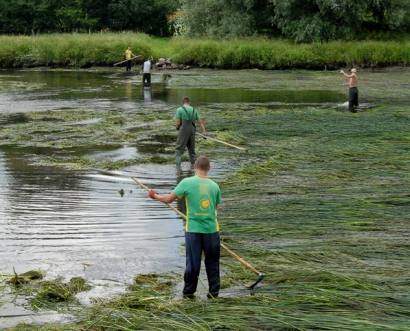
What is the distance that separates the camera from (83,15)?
62875 millimetres

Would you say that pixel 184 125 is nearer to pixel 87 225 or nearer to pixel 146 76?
pixel 87 225

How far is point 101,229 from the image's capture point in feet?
36.5

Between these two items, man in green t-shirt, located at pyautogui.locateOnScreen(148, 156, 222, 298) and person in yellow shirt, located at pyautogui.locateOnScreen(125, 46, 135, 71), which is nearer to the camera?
man in green t-shirt, located at pyautogui.locateOnScreen(148, 156, 222, 298)

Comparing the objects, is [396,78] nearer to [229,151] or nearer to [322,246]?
[229,151]

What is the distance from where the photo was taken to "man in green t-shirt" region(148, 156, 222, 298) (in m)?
7.91

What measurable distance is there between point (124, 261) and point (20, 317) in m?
2.17

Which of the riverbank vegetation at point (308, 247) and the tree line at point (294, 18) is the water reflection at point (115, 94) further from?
the riverbank vegetation at point (308, 247)

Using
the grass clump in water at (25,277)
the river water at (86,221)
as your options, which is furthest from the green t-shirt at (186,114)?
the grass clump in water at (25,277)

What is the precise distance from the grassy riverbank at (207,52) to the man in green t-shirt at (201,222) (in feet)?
124

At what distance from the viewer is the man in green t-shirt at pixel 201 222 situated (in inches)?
311

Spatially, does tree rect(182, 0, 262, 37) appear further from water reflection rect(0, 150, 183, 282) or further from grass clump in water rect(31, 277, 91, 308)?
grass clump in water rect(31, 277, 91, 308)

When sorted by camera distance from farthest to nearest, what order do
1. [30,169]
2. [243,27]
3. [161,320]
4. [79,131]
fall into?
[243,27], [79,131], [30,169], [161,320]

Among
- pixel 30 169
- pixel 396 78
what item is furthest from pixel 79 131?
pixel 396 78

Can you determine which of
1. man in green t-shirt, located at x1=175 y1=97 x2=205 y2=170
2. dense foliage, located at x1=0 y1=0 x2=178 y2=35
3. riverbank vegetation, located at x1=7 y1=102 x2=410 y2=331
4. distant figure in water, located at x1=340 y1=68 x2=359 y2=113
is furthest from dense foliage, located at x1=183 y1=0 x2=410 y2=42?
man in green t-shirt, located at x1=175 y1=97 x2=205 y2=170
